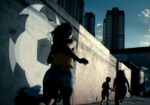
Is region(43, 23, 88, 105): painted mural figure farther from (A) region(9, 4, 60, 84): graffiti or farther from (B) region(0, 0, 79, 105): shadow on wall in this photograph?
(A) region(9, 4, 60, 84): graffiti

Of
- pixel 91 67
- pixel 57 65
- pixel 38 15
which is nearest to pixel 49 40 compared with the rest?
pixel 38 15

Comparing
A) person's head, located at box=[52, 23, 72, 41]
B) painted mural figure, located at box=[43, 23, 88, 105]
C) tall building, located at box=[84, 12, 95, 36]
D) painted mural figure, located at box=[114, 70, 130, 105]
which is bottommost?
painted mural figure, located at box=[114, 70, 130, 105]

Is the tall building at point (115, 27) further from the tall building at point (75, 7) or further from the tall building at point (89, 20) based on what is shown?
the tall building at point (75, 7)

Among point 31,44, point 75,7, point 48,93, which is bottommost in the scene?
point 48,93

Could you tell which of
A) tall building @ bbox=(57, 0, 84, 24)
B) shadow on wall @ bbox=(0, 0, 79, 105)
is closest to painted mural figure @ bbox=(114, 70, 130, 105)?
shadow on wall @ bbox=(0, 0, 79, 105)

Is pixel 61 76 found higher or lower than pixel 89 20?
lower

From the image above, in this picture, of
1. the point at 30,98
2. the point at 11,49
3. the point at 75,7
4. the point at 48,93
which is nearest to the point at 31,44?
the point at 11,49

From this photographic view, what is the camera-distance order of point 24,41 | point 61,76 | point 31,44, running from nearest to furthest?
point 61,76 < point 24,41 < point 31,44

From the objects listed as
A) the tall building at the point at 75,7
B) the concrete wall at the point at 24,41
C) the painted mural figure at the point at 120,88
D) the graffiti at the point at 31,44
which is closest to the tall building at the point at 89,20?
the tall building at the point at 75,7

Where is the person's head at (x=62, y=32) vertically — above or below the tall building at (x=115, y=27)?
below

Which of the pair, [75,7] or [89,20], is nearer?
[75,7]

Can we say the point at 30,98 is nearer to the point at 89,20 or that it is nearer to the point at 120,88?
the point at 120,88

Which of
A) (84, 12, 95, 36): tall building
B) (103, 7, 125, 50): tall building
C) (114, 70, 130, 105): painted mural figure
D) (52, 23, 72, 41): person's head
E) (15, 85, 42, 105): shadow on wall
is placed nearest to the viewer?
(52, 23, 72, 41): person's head

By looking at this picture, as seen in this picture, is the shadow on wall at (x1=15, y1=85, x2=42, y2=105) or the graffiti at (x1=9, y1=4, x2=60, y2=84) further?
the graffiti at (x1=9, y1=4, x2=60, y2=84)
